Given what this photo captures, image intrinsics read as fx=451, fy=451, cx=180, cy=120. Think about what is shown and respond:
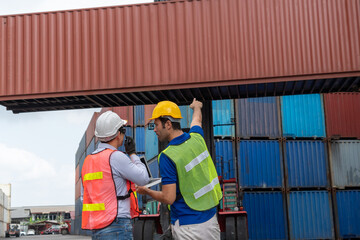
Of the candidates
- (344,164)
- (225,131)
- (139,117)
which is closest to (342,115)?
(344,164)

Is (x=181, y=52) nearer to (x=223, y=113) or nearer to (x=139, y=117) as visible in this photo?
(x=223, y=113)

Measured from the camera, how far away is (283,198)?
19391 mm

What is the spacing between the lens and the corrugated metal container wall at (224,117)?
1927cm

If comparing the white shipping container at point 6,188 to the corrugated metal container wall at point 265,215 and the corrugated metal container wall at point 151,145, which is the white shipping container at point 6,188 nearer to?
the corrugated metal container wall at point 151,145

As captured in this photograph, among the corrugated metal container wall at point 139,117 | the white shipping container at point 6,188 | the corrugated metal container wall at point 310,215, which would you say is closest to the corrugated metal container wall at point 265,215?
the corrugated metal container wall at point 310,215

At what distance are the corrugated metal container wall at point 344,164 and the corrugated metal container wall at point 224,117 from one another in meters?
4.81

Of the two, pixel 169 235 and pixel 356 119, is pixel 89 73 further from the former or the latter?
pixel 356 119

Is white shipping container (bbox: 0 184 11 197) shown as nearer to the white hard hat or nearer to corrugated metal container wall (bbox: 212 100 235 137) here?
corrugated metal container wall (bbox: 212 100 235 137)

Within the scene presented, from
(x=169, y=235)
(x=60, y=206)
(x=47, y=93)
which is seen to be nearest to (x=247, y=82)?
(x=47, y=93)

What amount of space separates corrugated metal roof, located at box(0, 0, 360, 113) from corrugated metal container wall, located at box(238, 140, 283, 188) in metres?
7.90

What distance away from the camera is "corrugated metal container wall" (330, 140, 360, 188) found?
66.3ft

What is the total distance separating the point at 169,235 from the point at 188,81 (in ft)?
25.9

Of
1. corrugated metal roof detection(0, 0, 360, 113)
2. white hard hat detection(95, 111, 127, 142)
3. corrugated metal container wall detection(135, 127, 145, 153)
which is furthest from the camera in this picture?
corrugated metal container wall detection(135, 127, 145, 153)

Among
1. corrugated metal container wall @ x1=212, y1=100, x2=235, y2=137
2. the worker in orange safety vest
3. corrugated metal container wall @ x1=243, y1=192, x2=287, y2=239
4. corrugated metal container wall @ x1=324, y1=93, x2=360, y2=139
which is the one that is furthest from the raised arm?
corrugated metal container wall @ x1=324, y1=93, x2=360, y2=139
